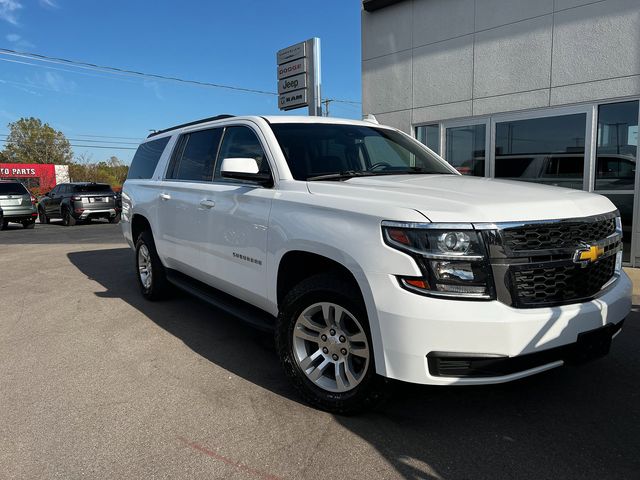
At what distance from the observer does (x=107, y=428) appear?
2914 mm

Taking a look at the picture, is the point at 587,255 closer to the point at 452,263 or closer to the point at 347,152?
the point at 452,263

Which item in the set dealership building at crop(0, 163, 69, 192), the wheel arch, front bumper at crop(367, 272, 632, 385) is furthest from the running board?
dealership building at crop(0, 163, 69, 192)

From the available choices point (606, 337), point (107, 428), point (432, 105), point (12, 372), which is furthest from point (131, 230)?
point (432, 105)

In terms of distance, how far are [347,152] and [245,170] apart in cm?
90

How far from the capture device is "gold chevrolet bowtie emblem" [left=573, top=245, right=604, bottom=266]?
2632 mm

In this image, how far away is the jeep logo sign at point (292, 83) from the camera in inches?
429

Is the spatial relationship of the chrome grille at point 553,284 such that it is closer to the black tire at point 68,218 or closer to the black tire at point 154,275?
the black tire at point 154,275

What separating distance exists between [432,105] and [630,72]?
3.25 metres

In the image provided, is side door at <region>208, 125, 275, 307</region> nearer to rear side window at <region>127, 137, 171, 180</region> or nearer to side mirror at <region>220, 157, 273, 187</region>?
side mirror at <region>220, 157, 273, 187</region>

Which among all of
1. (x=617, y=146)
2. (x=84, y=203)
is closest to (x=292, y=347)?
(x=617, y=146)

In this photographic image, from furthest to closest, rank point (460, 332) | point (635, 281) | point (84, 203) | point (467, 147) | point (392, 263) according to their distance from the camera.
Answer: point (84, 203) → point (467, 147) → point (635, 281) → point (392, 263) → point (460, 332)

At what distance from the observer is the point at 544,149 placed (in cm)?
806

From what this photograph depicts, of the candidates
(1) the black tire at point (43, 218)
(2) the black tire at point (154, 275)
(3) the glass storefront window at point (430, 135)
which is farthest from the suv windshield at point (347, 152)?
(1) the black tire at point (43, 218)

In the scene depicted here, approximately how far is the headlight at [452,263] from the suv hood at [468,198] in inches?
3.0
